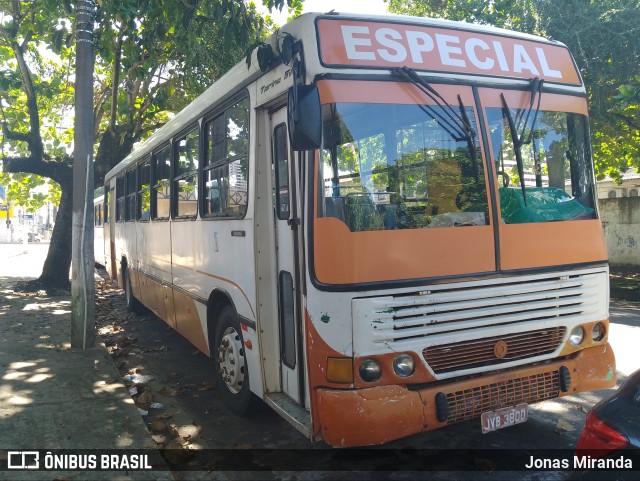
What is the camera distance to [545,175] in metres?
4.19

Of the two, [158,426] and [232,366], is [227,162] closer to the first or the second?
[232,366]

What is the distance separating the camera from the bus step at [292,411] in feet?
11.8

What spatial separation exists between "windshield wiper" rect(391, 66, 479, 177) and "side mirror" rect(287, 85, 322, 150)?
729mm

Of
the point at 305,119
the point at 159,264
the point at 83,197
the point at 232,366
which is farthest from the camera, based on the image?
the point at 159,264

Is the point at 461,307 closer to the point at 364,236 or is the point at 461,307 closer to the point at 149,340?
the point at 364,236

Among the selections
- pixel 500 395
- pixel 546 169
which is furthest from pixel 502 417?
pixel 546 169

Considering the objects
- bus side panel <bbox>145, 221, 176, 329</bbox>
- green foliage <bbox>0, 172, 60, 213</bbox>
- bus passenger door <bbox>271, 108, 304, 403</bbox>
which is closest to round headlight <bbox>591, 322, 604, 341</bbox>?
bus passenger door <bbox>271, 108, 304, 403</bbox>

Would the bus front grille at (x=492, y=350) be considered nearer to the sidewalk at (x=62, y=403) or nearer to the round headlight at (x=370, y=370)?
the round headlight at (x=370, y=370)

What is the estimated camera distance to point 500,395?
3682 mm

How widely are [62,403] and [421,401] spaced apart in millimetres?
3532

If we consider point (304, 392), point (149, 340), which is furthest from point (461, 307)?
point (149, 340)

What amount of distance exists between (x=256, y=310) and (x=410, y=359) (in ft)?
4.47

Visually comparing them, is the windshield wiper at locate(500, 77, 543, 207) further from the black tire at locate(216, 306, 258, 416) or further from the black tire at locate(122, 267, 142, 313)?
the black tire at locate(122, 267, 142, 313)

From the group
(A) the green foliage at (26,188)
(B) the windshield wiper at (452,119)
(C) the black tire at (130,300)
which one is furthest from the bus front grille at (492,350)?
(A) the green foliage at (26,188)
